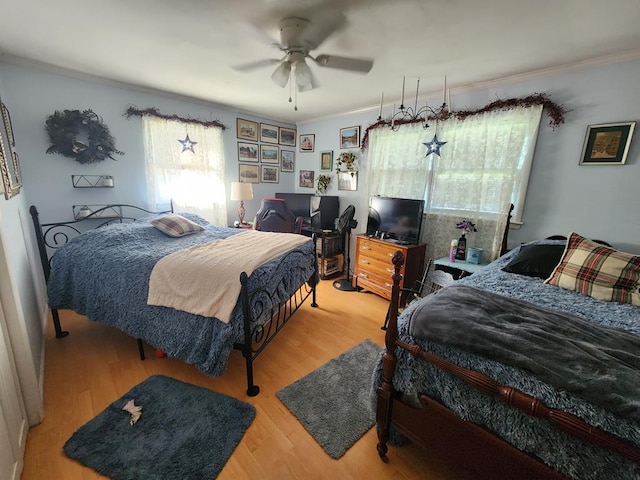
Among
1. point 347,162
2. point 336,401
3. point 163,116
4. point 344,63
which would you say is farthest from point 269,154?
point 336,401

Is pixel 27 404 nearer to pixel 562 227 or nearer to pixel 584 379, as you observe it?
pixel 584 379

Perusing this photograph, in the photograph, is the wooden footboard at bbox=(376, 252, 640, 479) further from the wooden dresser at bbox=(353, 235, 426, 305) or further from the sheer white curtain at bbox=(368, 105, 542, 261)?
the sheer white curtain at bbox=(368, 105, 542, 261)

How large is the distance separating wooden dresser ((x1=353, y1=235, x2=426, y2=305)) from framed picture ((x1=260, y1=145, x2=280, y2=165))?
7.35 feet

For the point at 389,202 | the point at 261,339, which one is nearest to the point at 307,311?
the point at 261,339

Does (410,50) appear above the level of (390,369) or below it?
above

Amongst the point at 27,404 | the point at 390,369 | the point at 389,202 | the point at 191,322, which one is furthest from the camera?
the point at 389,202

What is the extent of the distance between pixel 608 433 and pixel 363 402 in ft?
4.13

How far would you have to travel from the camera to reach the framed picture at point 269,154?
176 inches

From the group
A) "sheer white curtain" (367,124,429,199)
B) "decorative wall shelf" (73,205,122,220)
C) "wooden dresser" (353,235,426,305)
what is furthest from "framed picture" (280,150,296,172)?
"decorative wall shelf" (73,205,122,220)

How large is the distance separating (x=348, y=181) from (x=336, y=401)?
3.16 metres

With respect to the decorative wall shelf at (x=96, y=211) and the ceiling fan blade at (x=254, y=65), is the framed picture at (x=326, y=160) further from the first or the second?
the decorative wall shelf at (x=96, y=211)

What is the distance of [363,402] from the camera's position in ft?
5.75

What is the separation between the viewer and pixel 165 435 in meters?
1.49

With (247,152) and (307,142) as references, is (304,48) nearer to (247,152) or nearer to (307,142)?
(247,152)
